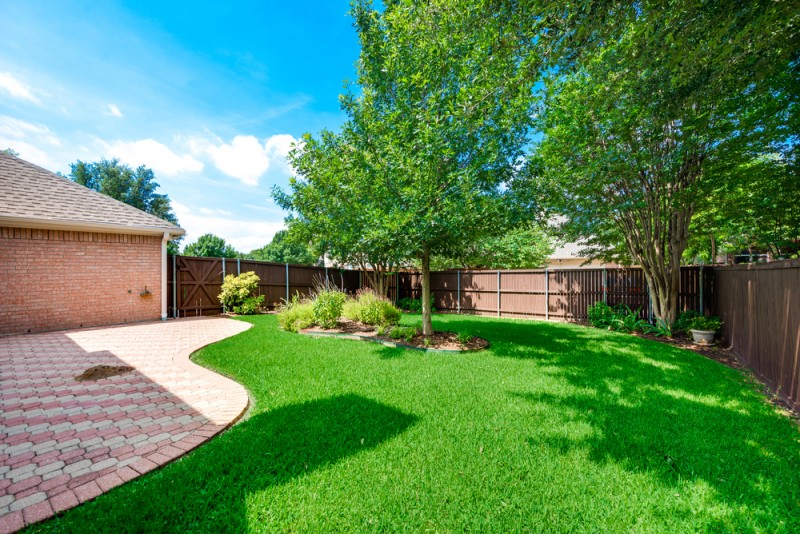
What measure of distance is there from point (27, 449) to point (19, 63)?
8.06 m

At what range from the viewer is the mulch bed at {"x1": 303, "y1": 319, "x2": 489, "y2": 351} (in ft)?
19.9

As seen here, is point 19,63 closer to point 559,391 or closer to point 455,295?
point 559,391

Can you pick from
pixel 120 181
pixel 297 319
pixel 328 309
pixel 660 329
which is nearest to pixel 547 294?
pixel 660 329

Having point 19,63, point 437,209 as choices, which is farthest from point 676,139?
point 19,63

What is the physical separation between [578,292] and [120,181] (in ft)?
104

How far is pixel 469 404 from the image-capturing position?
Result: 11.3ft

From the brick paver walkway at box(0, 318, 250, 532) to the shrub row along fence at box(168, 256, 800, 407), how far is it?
5331mm

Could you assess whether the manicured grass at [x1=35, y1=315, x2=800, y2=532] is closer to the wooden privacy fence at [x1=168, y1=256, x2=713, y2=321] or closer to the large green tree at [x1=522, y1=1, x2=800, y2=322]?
the large green tree at [x1=522, y1=1, x2=800, y2=322]

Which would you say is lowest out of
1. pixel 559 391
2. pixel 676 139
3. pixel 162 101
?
pixel 559 391

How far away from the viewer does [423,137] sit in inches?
208

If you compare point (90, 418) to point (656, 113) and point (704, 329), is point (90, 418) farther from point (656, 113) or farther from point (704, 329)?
point (704, 329)

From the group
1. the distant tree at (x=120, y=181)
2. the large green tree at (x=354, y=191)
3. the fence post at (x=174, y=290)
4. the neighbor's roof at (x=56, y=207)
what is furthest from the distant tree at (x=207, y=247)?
the large green tree at (x=354, y=191)

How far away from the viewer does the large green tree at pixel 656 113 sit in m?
3.06

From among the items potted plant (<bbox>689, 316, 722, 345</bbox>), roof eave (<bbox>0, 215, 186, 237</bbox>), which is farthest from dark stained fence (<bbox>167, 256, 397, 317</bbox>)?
potted plant (<bbox>689, 316, 722, 345</bbox>)
